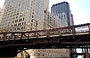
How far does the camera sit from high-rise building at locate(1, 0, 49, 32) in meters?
119

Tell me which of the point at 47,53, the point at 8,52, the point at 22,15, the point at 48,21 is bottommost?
the point at 47,53

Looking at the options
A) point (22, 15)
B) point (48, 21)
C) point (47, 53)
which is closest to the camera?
point (47, 53)

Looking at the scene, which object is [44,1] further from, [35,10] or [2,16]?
[2,16]

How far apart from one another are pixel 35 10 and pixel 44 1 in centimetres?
2609

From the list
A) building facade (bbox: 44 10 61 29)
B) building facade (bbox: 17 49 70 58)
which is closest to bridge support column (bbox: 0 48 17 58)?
building facade (bbox: 17 49 70 58)

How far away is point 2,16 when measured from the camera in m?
142

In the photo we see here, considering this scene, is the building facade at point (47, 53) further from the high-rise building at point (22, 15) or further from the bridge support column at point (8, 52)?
the bridge support column at point (8, 52)

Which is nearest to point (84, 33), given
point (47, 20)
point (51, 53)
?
point (51, 53)

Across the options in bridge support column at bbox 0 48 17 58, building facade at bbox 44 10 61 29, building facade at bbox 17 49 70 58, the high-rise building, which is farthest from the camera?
building facade at bbox 44 10 61 29

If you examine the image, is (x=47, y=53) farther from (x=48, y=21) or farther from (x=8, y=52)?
(x=48, y=21)

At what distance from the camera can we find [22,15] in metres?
125

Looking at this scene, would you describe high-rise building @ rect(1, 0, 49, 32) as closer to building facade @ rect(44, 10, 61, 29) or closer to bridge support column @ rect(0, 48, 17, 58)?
building facade @ rect(44, 10, 61, 29)

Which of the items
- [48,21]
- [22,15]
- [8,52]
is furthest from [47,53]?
[48,21]

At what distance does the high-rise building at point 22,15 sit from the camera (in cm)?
11893
